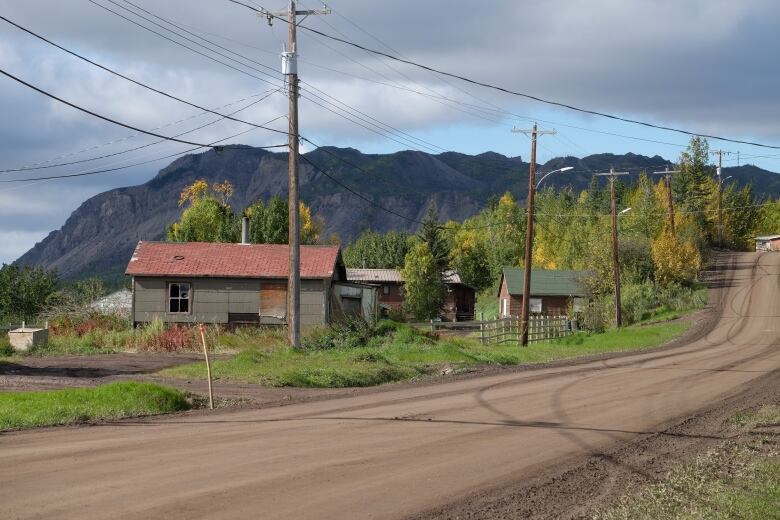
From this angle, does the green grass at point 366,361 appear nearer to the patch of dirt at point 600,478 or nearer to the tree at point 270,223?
the patch of dirt at point 600,478

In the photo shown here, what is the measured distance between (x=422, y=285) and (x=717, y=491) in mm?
78808

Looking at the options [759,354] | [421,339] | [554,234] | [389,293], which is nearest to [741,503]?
[421,339]

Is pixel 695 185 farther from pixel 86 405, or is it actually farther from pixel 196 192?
pixel 86 405

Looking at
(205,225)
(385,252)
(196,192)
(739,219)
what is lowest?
(385,252)

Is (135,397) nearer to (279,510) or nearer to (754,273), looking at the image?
(279,510)

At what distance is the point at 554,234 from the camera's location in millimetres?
112688

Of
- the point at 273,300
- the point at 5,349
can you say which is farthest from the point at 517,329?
the point at 5,349

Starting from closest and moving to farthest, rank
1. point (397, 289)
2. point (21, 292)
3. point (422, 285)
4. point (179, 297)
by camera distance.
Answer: point (179, 297)
point (21, 292)
point (422, 285)
point (397, 289)

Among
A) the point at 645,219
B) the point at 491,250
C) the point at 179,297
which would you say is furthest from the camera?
the point at 491,250

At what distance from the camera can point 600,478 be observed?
461 inches

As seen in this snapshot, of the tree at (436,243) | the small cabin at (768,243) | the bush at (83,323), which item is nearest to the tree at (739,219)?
the small cabin at (768,243)

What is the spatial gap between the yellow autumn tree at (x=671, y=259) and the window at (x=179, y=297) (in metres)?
40.0

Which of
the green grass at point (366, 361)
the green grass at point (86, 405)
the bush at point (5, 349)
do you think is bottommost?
the bush at point (5, 349)

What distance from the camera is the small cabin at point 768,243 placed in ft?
406
